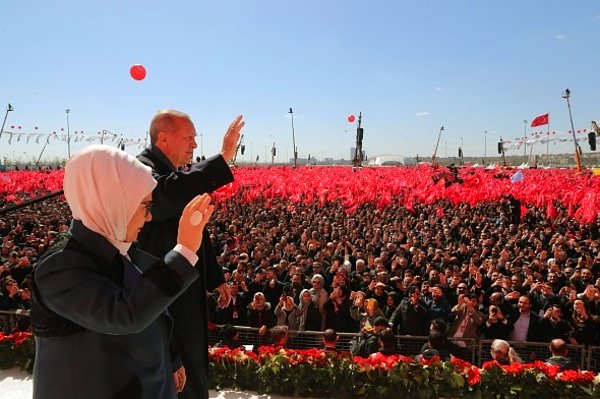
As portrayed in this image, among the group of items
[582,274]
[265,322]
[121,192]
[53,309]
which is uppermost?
[121,192]

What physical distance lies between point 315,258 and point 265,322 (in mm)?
3501

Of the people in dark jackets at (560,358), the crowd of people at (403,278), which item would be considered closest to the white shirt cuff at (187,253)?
the crowd of people at (403,278)

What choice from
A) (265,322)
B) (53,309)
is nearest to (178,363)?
(53,309)

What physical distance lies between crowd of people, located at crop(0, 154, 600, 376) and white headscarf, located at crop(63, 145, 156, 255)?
1.30 m

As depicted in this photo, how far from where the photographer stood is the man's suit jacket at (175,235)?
2143 mm

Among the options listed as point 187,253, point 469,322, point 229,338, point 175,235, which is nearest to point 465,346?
point 469,322

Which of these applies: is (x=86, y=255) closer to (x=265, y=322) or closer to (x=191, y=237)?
(x=191, y=237)

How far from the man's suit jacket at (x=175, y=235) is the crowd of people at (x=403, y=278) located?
36cm

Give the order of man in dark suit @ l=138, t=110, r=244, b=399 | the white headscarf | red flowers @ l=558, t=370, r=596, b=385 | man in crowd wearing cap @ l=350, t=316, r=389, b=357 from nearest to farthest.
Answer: the white headscarf → man in dark suit @ l=138, t=110, r=244, b=399 → red flowers @ l=558, t=370, r=596, b=385 → man in crowd wearing cap @ l=350, t=316, r=389, b=357

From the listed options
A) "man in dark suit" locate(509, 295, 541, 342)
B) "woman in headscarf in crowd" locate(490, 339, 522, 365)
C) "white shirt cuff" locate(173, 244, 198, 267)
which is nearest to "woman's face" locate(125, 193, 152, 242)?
"white shirt cuff" locate(173, 244, 198, 267)

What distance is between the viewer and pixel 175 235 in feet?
7.86

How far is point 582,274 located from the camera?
866 cm

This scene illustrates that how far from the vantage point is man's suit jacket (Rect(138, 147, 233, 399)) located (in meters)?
2.14

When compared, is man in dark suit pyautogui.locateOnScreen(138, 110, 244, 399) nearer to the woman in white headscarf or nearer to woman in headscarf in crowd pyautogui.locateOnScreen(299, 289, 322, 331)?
the woman in white headscarf
